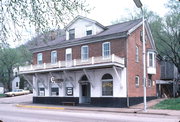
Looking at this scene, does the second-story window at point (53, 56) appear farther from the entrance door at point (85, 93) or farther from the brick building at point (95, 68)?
the entrance door at point (85, 93)

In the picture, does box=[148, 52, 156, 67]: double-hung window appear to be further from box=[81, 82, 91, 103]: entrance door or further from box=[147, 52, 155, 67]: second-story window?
box=[81, 82, 91, 103]: entrance door

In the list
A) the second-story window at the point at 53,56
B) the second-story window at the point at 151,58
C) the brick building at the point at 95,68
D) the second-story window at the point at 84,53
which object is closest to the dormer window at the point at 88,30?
the brick building at the point at 95,68

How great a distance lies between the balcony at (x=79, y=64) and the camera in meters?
25.3

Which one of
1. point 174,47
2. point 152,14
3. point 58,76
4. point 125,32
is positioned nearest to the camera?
point 125,32

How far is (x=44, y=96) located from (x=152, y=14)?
77.7ft

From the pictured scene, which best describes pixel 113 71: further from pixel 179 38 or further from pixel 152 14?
pixel 152 14

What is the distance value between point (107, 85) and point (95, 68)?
2.21 metres

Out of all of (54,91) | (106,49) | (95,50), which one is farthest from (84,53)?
(54,91)

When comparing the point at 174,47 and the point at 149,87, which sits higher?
the point at 174,47

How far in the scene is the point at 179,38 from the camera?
33.7 m

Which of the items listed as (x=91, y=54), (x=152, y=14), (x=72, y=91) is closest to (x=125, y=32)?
(x=91, y=54)

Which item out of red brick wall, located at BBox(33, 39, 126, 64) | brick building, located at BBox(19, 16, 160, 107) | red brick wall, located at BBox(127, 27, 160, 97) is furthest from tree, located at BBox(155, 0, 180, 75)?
red brick wall, located at BBox(33, 39, 126, 64)

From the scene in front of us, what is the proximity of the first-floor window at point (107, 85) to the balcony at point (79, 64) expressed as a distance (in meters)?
2.19

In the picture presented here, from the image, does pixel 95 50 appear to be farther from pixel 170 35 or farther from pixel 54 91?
pixel 170 35
